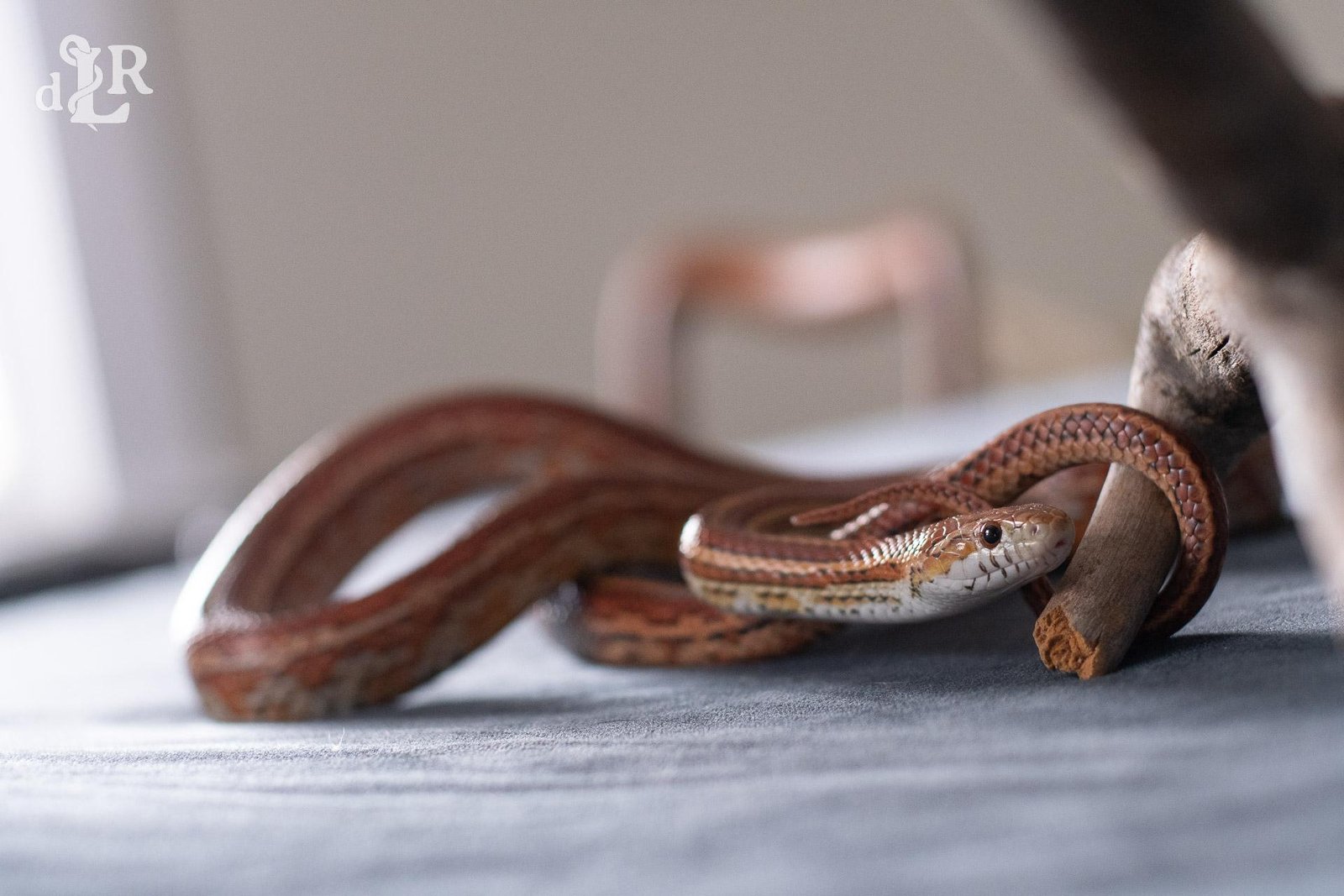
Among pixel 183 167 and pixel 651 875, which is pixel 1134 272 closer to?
pixel 183 167

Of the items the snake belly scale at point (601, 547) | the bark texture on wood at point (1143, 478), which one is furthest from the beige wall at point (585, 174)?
the bark texture on wood at point (1143, 478)

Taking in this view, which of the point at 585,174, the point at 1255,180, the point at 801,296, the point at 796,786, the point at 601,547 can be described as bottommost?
the point at 801,296

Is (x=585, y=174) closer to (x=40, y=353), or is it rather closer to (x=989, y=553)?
(x=40, y=353)

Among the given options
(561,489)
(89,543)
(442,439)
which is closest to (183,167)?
(89,543)

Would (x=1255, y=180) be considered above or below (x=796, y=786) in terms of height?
above

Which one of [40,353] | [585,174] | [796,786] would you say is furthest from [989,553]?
[585,174]

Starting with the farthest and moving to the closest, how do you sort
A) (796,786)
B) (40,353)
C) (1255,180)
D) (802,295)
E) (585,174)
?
(585,174), (40,353), (802,295), (796,786), (1255,180)

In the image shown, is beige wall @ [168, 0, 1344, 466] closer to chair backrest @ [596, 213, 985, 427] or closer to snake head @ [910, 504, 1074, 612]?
chair backrest @ [596, 213, 985, 427]
